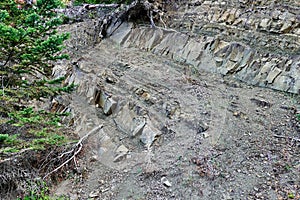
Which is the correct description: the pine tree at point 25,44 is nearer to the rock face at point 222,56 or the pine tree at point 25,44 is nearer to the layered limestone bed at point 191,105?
the layered limestone bed at point 191,105

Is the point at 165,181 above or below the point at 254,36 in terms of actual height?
below

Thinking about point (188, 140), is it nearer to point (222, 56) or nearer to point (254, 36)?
point (222, 56)

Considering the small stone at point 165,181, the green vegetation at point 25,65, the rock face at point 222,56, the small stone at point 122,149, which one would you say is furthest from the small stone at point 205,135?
the green vegetation at point 25,65

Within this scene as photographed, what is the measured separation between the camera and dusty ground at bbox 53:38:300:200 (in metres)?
4.14

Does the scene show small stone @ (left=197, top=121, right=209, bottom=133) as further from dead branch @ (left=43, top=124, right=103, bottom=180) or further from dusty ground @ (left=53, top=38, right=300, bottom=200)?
dead branch @ (left=43, top=124, right=103, bottom=180)

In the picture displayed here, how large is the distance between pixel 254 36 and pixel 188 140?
3.42 meters

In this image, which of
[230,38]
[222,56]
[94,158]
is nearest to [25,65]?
[94,158]

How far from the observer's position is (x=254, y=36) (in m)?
6.76

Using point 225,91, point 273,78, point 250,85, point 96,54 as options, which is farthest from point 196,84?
point 96,54

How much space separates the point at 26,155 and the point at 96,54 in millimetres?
4169

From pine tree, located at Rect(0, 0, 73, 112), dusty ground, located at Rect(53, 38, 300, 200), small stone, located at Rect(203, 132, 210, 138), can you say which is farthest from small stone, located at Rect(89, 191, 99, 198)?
small stone, located at Rect(203, 132, 210, 138)

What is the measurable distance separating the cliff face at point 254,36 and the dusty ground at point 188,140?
14.1 inches

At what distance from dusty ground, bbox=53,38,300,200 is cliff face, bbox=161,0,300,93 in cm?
36

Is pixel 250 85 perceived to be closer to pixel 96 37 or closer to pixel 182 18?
pixel 182 18
